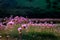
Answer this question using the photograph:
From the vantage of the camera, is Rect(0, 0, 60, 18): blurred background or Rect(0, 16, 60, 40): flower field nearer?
Rect(0, 16, 60, 40): flower field

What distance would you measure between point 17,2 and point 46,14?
67.3 inches

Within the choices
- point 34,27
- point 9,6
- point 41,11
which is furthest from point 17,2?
point 34,27

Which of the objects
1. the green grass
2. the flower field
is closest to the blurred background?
the flower field

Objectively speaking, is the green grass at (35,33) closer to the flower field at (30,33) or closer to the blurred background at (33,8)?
the flower field at (30,33)

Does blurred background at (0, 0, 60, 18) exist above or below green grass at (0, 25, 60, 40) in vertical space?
below

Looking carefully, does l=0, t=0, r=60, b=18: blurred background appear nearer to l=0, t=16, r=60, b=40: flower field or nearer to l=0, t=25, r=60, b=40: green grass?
l=0, t=16, r=60, b=40: flower field

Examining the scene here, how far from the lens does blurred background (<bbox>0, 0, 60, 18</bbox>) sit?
13930 mm

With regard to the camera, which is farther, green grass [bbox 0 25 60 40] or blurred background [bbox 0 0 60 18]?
blurred background [bbox 0 0 60 18]

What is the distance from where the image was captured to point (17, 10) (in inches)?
550

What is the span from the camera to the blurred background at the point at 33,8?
13930mm

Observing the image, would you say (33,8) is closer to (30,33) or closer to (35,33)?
(35,33)

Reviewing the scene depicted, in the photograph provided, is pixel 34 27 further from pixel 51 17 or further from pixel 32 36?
pixel 51 17

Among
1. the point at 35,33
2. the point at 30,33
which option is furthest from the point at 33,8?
the point at 30,33

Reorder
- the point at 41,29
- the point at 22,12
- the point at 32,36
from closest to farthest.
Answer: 1. the point at 32,36
2. the point at 41,29
3. the point at 22,12
